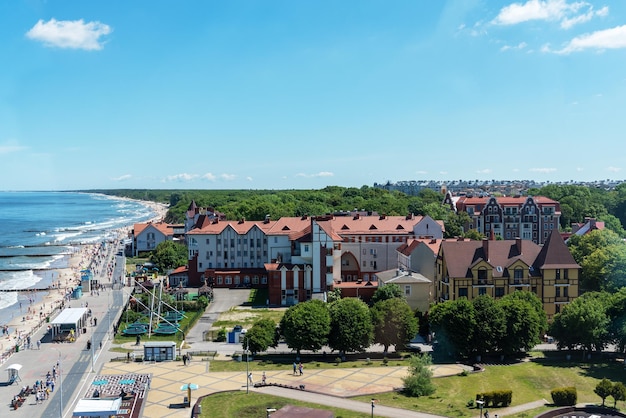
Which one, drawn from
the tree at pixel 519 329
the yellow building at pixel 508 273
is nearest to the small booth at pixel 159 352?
the tree at pixel 519 329

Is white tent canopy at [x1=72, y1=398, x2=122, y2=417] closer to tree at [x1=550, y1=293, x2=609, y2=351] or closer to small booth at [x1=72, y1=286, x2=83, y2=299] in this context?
tree at [x1=550, y1=293, x2=609, y2=351]

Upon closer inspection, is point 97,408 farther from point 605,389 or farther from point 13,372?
point 605,389

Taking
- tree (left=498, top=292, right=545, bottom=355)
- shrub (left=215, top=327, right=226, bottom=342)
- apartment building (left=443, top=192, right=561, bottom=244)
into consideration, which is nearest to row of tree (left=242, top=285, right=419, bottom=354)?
shrub (left=215, top=327, right=226, bottom=342)

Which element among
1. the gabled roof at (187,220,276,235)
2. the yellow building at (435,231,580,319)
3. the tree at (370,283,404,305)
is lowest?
the tree at (370,283,404,305)

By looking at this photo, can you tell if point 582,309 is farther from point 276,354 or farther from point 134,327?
point 134,327

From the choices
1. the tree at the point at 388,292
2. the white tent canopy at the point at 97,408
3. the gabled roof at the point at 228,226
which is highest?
the gabled roof at the point at 228,226

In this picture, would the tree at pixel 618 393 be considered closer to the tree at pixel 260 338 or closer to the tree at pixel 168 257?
the tree at pixel 260 338

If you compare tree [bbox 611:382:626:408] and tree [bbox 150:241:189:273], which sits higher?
tree [bbox 150:241:189:273]
